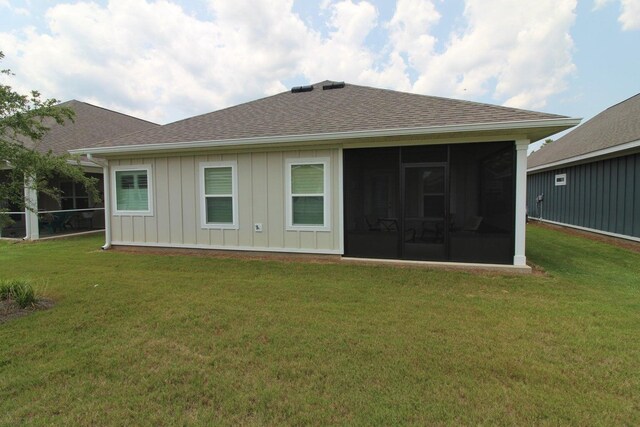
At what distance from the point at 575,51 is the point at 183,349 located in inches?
614

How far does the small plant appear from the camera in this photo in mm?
4207

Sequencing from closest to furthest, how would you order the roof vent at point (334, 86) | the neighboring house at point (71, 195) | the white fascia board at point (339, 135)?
the white fascia board at point (339, 135) < the roof vent at point (334, 86) < the neighboring house at point (71, 195)

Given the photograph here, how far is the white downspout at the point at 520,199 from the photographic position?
598 cm

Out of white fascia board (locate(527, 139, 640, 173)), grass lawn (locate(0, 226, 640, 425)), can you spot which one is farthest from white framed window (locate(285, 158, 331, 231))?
white fascia board (locate(527, 139, 640, 173))

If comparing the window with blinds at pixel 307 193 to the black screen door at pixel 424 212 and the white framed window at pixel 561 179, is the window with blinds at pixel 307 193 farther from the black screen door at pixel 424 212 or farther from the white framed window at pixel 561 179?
the white framed window at pixel 561 179

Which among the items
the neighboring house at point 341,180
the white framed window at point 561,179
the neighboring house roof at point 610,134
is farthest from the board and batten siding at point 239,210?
the white framed window at point 561,179

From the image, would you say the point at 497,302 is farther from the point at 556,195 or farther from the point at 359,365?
the point at 556,195

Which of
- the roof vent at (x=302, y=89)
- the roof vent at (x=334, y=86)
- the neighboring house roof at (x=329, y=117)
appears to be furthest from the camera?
the roof vent at (x=302, y=89)

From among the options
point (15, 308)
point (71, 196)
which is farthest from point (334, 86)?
point (71, 196)

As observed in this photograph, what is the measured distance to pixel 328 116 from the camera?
7.67 m

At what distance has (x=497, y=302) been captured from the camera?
4.47 meters

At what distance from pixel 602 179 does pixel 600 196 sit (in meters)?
0.51

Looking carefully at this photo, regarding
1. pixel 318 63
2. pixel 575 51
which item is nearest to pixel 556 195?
pixel 575 51

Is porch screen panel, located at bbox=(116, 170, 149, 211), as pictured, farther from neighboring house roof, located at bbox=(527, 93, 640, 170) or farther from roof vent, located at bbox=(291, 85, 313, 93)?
neighboring house roof, located at bbox=(527, 93, 640, 170)
